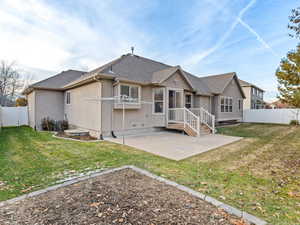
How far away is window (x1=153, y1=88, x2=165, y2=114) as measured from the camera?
10.5 metres

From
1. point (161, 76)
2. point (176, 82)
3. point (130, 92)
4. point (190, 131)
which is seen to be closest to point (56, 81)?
point (130, 92)

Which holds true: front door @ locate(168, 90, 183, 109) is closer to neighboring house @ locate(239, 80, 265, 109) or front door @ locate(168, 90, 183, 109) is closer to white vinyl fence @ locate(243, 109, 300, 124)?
white vinyl fence @ locate(243, 109, 300, 124)

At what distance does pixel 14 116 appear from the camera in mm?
14523

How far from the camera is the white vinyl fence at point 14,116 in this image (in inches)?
558

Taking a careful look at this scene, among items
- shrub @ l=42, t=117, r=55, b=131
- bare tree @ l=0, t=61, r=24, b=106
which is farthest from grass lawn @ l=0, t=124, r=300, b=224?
bare tree @ l=0, t=61, r=24, b=106

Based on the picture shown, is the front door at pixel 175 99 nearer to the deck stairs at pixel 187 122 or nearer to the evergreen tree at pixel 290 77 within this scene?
the deck stairs at pixel 187 122

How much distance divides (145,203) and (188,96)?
1130 centimetres

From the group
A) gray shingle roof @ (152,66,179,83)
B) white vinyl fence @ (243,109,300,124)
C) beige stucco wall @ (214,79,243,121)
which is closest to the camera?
gray shingle roof @ (152,66,179,83)

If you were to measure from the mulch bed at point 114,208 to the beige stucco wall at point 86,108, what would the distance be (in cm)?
594

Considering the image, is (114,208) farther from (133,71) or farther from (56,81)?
(56,81)

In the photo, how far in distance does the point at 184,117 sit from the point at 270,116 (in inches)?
579

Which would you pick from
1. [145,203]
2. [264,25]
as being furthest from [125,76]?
[264,25]

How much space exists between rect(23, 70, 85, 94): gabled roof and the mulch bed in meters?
11.4

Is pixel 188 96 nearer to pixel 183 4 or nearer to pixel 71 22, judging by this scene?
pixel 183 4
